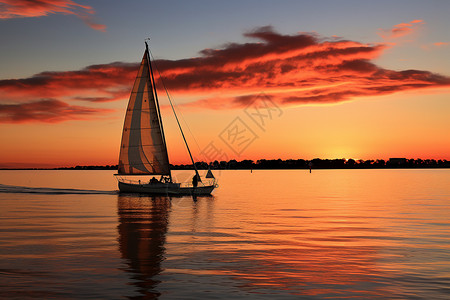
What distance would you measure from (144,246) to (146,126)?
5243cm

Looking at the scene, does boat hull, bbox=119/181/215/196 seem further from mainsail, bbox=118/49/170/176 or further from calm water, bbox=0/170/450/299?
calm water, bbox=0/170/450/299

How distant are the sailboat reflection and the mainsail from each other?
29309 mm

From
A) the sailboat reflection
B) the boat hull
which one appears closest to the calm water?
the sailboat reflection

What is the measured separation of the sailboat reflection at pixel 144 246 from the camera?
19.5 metres

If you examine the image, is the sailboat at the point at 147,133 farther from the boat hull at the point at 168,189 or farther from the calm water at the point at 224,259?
the calm water at the point at 224,259

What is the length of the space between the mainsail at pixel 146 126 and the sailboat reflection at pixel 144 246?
2931cm

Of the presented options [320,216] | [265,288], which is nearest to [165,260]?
[265,288]

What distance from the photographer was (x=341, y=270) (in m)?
22.0

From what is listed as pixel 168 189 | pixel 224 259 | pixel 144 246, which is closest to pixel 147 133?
pixel 168 189

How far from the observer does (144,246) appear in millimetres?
28859

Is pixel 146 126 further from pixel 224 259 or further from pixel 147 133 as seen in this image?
pixel 224 259

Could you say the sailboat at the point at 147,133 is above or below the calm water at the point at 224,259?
above

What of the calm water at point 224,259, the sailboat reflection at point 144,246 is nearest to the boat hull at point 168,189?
the sailboat reflection at point 144,246

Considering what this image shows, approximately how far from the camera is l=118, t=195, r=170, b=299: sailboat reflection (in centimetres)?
1953
